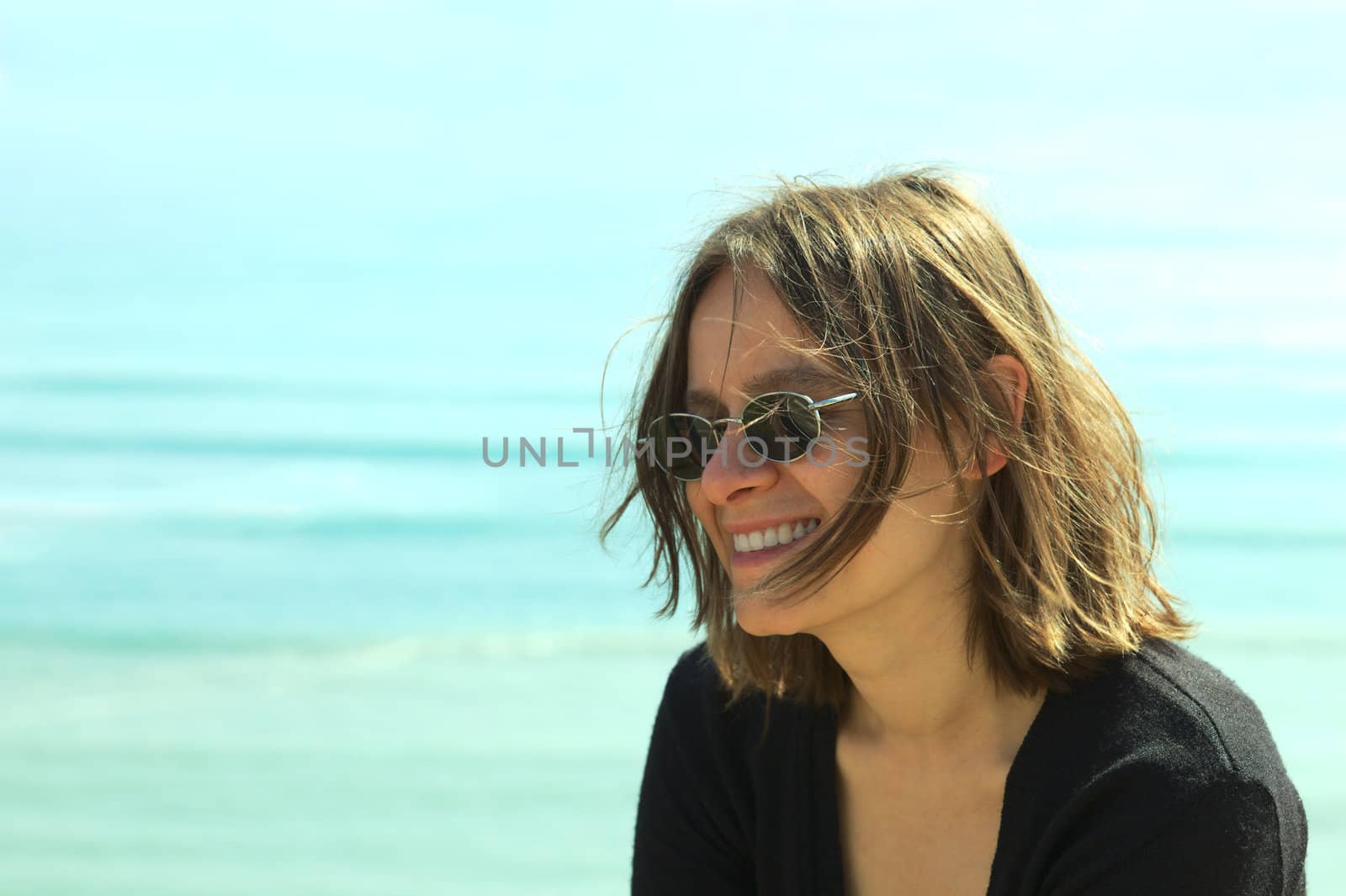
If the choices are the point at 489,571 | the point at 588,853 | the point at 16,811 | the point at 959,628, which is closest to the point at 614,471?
the point at 959,628

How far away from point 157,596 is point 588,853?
217 inches

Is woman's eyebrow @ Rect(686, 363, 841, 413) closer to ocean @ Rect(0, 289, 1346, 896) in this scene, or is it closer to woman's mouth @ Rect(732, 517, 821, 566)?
woman's mouth @ Rect(732, 517, 821, 566)

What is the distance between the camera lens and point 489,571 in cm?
1043

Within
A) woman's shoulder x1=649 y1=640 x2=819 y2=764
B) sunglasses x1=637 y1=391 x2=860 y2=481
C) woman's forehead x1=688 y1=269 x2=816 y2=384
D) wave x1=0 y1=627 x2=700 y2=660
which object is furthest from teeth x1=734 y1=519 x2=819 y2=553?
wave x1=0 y1=627 x2=700 y2=660

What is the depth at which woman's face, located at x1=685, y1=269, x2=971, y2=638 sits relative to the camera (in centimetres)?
204

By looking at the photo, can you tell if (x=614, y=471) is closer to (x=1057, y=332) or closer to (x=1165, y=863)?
(x=1057, y=332)

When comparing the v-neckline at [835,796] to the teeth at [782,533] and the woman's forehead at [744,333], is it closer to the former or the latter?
the teeth at [782,533]

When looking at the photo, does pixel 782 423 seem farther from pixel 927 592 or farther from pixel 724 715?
pixel 724 715

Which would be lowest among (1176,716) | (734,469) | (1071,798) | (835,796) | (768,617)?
(835,796)

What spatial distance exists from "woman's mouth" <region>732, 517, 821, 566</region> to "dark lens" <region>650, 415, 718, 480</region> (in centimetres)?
15

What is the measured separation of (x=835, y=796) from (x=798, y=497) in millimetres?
550

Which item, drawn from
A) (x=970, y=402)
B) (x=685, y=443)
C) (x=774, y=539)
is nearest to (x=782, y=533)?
(x=774, y=539)

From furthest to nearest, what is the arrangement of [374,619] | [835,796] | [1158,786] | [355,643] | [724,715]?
1. [374,619]
2. [355,643]
3. [724,715]
4. [835,796]
5. [1158,786]

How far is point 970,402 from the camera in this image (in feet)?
6.70
